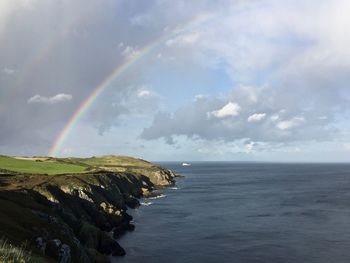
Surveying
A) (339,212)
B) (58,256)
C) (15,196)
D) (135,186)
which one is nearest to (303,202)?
(339,212)

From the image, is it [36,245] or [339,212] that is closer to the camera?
[36,245]

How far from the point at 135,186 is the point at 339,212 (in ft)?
251

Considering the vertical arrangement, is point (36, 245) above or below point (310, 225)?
above

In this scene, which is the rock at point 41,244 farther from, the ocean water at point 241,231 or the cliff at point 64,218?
the ocean water at point 241,231

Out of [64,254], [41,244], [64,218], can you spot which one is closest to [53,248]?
[64,254]

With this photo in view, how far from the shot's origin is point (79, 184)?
314 ft

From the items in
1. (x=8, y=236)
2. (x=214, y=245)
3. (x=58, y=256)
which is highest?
(x=8, y=236)

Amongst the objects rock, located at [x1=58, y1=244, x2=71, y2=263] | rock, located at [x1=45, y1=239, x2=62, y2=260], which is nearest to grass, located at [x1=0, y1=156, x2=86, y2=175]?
rock, located at [x1=58, y1=244, x2=71, y2=263]

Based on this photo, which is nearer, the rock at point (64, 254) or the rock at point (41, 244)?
the rock at point (41, 244)

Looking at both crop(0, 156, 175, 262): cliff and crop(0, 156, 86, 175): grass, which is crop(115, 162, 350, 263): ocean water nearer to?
crop(0, 156, 175, 262): cliff

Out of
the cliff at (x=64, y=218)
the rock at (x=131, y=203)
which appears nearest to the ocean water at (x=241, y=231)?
the rock at (x=131, y=203)

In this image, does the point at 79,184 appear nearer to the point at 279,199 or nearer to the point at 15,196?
the point at 15,196

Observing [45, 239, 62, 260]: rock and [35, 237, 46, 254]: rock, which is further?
[45, 239, 62, 260]: rock

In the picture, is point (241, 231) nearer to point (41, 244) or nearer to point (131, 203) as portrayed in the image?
point (131, 203)
